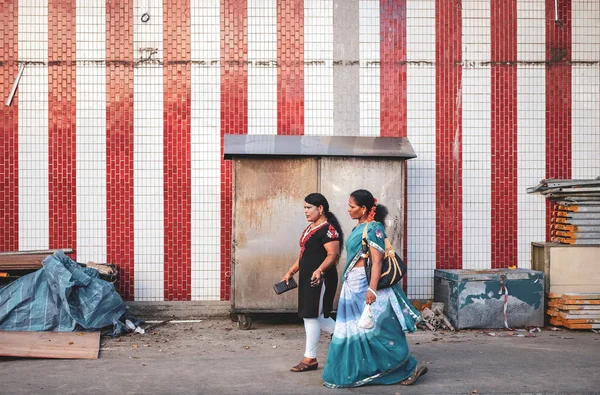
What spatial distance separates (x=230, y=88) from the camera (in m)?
10.4

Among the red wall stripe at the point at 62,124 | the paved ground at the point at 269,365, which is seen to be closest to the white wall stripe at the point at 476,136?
the paved ground at the point at 269,365

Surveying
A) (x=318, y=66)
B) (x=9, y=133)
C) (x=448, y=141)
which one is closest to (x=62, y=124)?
(x=9, y=133)

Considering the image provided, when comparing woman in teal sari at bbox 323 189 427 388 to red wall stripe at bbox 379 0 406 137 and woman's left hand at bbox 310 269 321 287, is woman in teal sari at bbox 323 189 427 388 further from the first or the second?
red wall stripe at bbox 379 0 406 137

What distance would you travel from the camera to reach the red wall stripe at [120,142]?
10.3 meters

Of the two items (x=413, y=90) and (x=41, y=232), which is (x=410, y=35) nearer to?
(x=413, y=90)

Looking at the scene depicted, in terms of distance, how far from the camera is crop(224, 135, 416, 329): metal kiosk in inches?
371

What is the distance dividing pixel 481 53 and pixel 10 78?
7.27 m

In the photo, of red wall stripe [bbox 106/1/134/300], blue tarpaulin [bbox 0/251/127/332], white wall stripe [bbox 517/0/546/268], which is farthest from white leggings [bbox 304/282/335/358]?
white wall stripe [bbox 517/0/546/268]

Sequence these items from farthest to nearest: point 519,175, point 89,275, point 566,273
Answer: point 519,175
point 566,273
point 89,275

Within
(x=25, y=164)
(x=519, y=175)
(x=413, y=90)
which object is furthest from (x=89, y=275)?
(x=519, y=175)

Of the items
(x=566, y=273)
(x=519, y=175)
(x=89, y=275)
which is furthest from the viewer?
(x=519, y=175)

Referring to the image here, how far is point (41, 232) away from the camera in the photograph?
33.5 ft

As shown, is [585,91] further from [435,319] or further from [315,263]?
[315,263]

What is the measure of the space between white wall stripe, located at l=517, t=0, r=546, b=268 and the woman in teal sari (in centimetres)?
480
